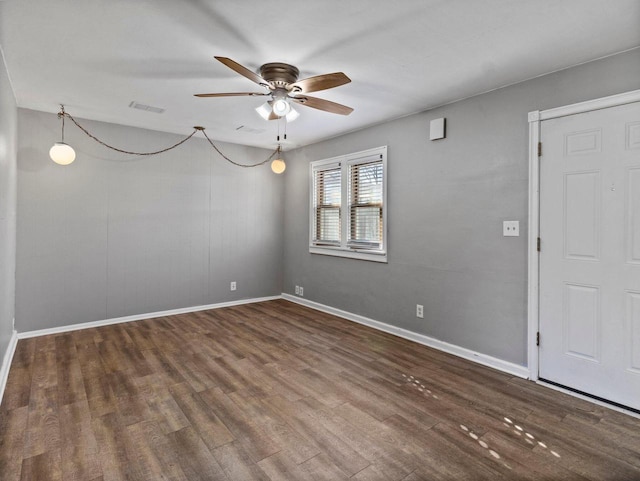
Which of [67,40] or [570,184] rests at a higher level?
[67,40]

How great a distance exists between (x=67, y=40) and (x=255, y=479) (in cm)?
304

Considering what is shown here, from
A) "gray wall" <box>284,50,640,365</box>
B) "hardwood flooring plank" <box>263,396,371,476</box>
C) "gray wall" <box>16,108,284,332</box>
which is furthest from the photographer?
"gray wall" <box>16,108,284,332</box>

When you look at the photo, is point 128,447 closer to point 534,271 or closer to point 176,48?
point 176,48

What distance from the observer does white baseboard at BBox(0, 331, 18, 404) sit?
2.67 metres

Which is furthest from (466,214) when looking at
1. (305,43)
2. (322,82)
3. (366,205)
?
(305,43)

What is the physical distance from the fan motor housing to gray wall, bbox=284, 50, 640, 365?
1.71 m

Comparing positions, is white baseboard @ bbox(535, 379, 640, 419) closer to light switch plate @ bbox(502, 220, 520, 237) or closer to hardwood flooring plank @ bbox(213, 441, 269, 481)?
light switch plate @ bbox(502, 220, 520, 237)

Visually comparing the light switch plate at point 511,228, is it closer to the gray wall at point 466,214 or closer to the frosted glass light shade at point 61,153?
the gray wall at point 466,214

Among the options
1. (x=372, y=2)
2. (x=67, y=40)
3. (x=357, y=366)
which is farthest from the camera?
(x=357, y=366)

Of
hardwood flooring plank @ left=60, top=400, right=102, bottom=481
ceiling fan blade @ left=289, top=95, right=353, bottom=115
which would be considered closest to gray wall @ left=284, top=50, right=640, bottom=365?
ceiling fan blade @ left=289, top=95, right=353, bottom=115

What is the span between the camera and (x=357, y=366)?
3.18 m

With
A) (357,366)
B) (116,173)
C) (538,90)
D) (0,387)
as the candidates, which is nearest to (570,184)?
(538,90)

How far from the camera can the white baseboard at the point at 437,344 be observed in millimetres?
3034

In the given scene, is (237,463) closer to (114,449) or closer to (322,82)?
(114,449)
